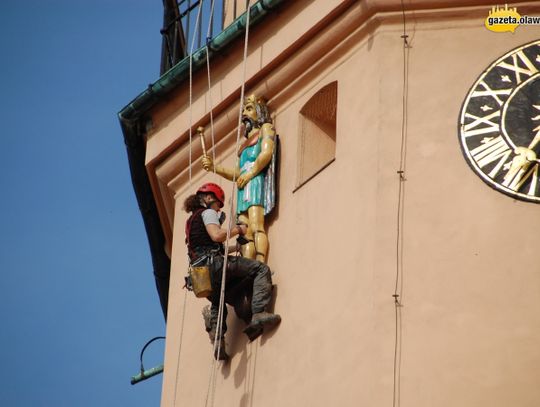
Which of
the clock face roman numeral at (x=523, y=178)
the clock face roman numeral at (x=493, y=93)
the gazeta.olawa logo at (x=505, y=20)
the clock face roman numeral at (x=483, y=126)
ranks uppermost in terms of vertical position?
the gazeta.olawa logo at (x=505, y=20)

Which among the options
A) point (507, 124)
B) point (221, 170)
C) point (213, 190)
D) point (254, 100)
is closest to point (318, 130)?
point (254, 100)

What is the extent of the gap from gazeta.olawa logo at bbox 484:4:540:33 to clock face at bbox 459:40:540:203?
16 cm

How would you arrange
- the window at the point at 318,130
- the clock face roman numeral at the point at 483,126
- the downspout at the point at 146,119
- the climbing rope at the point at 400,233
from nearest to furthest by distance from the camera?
the climbing rope at the point at 400,233 → the clock face roman numeral at the point at 483,126 → the window at the point at 318,130 → the downspout at the point at 146,119

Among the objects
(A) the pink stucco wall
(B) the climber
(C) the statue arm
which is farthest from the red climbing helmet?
(A) the pink stucco wall

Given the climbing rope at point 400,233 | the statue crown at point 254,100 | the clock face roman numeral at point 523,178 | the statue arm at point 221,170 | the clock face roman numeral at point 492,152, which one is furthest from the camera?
the statue crown at point 254,100

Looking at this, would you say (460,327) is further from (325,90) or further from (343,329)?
(325,90)

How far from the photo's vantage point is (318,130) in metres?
15.3

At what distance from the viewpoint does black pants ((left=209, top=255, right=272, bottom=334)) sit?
14633mm

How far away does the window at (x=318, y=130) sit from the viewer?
49.6 ft

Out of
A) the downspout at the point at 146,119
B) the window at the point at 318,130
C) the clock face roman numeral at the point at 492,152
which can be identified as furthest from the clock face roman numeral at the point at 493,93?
the downspout at the point at 146,119

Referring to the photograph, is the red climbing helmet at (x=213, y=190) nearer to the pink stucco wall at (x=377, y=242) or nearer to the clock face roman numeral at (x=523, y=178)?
the pink stucco wall at (x=377, y=242)

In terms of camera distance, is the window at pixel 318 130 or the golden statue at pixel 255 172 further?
the window at pixel 318 130

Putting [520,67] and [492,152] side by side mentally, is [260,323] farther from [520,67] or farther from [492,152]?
[520,67]

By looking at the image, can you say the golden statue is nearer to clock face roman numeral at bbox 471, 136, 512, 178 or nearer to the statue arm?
the statue arm
